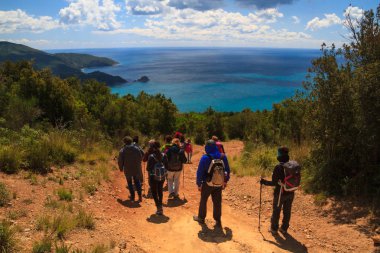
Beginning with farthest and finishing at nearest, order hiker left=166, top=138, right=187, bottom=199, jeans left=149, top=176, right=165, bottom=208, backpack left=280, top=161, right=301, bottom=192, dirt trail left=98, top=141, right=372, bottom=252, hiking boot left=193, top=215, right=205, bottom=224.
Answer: hiker left=166, top=138, right=187, bottom=199
jeans left=149, top=176, right=165, bottom=208
hiking boot left=193, top=215, right=205, bottom=224
backpack left=280, top=161, right=301, bottom=192
dirt trail left=98, top=141, right=372, bottom=252

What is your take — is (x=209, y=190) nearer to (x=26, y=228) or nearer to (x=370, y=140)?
(x=26, y=228)

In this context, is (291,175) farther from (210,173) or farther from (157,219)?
(157,219)

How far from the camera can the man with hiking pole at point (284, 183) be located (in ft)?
19.9

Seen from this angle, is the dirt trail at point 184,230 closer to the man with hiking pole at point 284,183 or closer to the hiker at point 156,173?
the hiker at point 156,173

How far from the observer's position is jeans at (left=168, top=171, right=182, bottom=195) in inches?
339

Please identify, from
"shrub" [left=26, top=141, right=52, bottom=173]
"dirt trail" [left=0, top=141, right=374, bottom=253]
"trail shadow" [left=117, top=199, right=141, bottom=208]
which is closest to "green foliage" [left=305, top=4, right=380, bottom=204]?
"dirt trail" [left=0, top=141, right=374, bottom=253]

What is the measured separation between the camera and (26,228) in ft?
17.3

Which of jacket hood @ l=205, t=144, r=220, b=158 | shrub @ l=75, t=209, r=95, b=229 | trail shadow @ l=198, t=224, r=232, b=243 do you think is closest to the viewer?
shrub @ l=75, t=209, r=95, b=229

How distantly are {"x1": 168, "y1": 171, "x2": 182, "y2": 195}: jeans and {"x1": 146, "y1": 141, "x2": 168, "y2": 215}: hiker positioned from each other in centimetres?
110

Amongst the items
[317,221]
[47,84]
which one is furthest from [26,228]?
[47,84]

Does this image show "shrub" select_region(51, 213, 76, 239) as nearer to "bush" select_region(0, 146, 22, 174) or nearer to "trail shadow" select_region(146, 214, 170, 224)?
"trail shadow" select_region(146, 214, 170, 224)

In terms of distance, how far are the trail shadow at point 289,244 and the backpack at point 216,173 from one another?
1.55 metres

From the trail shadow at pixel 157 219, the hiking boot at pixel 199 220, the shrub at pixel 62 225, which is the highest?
the shrub at pixel 62 225

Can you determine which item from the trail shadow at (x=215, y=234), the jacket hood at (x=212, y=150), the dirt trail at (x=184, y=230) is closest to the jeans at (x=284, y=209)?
the dirt trail at (x=184, y=230)
